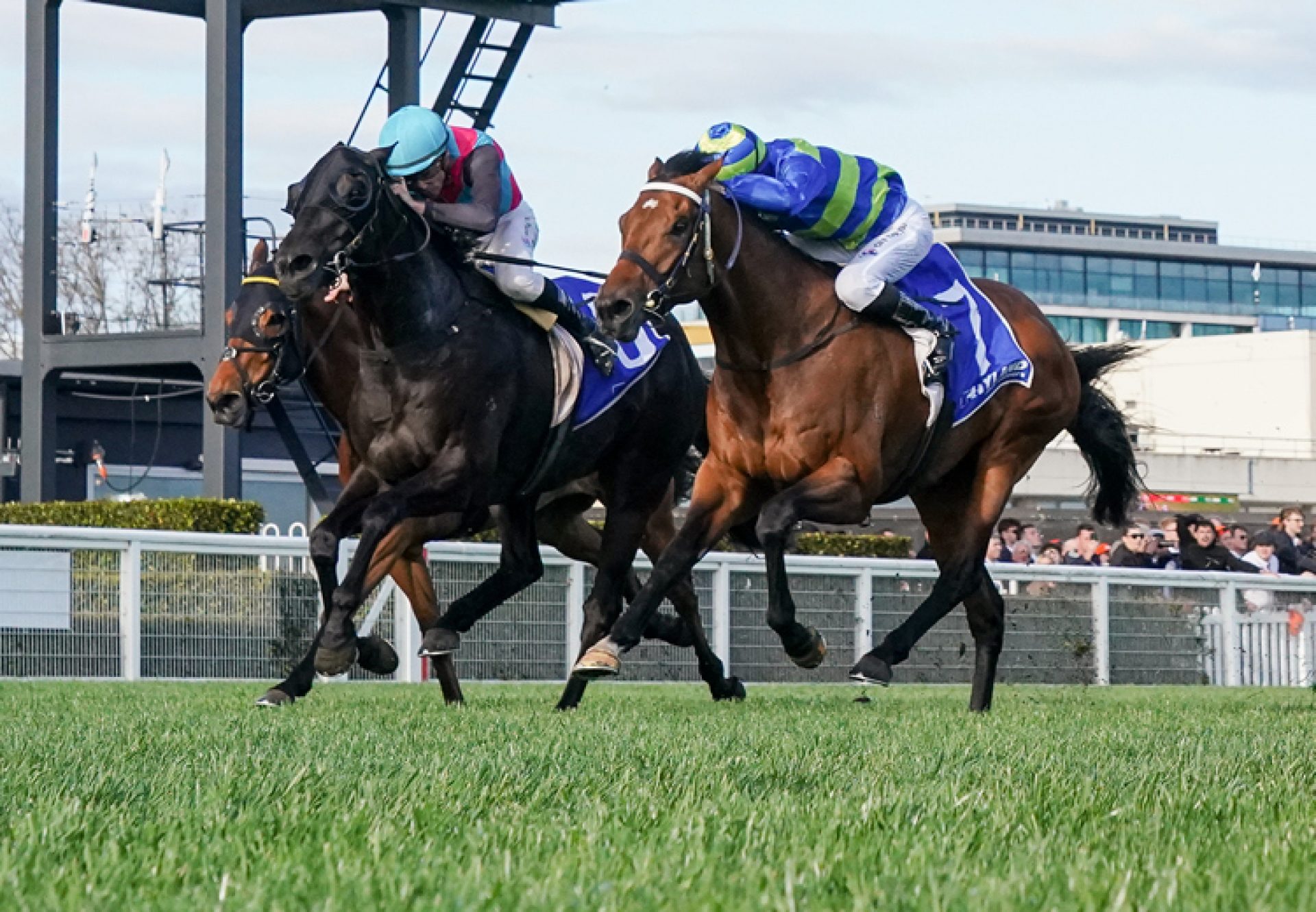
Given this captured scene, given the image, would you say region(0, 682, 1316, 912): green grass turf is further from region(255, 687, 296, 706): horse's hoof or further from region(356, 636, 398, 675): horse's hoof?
region(356, 636, 398, 675): horse's hoof

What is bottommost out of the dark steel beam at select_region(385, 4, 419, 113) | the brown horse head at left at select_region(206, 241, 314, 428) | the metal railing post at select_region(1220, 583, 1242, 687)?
the metal railing post at select_region(1220, 583, 1242, 687)

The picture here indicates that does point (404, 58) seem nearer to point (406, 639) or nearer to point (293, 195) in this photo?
point (406, 639)

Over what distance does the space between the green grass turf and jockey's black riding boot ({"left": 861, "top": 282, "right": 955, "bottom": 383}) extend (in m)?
1.62

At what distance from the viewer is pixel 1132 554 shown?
17109mm

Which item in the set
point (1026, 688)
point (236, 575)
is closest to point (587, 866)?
point (236, 575)

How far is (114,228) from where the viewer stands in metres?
19.1

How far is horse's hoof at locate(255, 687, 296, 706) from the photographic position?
7750 mm

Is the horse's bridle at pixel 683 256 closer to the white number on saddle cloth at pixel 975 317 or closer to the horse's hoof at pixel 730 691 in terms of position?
the white number on saddle cloth at pixel 975 317

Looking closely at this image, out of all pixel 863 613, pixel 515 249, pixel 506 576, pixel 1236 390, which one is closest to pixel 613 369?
pixel 515 249

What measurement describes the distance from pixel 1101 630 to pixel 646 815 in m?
12.8

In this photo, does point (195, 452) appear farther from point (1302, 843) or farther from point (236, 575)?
point (1302, 843)

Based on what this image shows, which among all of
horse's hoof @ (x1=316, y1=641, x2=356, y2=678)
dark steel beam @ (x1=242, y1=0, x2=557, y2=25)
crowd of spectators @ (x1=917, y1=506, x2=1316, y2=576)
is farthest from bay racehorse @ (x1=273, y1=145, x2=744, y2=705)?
dark steel beam @ (x1=242, y1=0, x2=557, y2=25)

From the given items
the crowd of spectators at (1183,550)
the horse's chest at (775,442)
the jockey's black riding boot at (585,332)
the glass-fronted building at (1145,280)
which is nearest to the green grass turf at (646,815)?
the horse's chest at (775,442)

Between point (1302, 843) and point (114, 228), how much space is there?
670 inches
